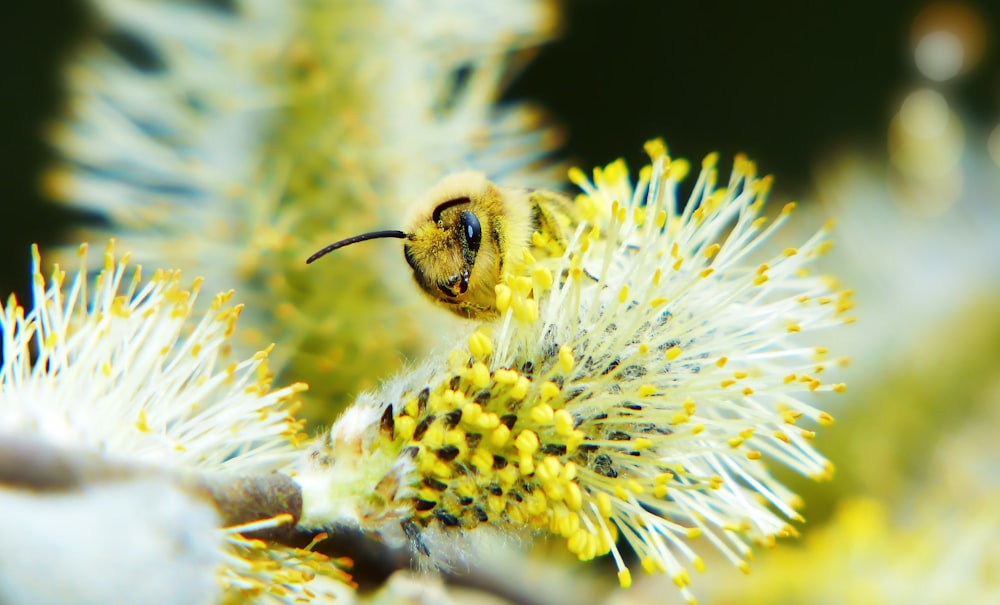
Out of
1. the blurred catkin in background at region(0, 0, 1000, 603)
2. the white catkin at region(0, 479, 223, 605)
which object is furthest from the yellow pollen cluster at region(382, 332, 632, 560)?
the blurred catkin in background at region(0, 0, 1000, 603)

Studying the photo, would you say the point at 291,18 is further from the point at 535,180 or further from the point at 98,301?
the point at 98,301

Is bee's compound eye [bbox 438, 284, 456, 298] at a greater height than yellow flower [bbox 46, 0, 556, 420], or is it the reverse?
yellow flower [bbox 46, 0, 556, 420]

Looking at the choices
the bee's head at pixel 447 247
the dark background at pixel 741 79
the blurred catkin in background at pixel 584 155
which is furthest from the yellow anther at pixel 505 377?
the dark background at pixel 741 79

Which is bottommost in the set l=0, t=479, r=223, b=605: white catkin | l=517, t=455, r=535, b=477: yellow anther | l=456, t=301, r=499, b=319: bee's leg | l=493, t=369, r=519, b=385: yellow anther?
l=0, t=479, r=223, b=605: white catkin

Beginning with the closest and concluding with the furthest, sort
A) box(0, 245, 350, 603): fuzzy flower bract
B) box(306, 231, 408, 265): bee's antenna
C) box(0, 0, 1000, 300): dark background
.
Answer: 1. box(0, 245, 350, 603): fuzzy flower bract
2. box(306, 231, 408, 265): bee's antenna
3. box(0, 0, 1000, 300): dark background

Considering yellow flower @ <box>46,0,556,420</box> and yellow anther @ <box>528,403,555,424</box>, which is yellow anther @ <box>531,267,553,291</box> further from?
yellow flower @ <box>46,0,556,420</box>

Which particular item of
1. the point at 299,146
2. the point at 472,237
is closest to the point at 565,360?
the point at 472,237
